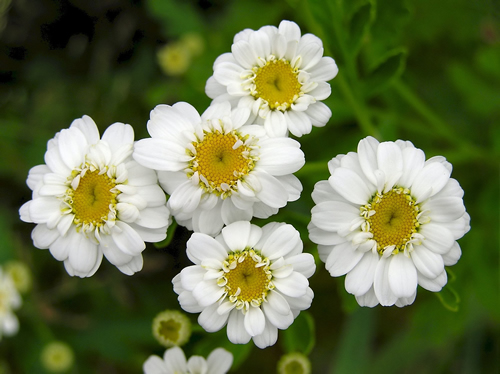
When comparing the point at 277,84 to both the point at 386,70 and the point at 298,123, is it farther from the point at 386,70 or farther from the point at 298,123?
the point at 386,70

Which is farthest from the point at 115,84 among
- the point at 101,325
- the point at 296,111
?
the point at 296,111

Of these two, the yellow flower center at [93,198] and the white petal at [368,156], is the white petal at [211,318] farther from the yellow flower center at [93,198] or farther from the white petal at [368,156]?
the white petal at [368,156]

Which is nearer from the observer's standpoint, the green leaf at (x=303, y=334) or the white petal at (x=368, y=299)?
the white petal at (x=368, y=299)

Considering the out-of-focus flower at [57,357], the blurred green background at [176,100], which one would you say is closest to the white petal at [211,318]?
the blurred green background at [176,100]

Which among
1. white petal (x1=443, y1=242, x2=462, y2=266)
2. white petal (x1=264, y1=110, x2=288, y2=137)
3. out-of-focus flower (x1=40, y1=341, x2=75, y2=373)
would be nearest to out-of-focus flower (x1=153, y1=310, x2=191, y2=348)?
white petal (x1=264, y1=110, x2=288, y2=137)

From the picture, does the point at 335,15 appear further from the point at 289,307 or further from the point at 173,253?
the point at 173,253

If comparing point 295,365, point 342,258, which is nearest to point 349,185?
point 342,258
